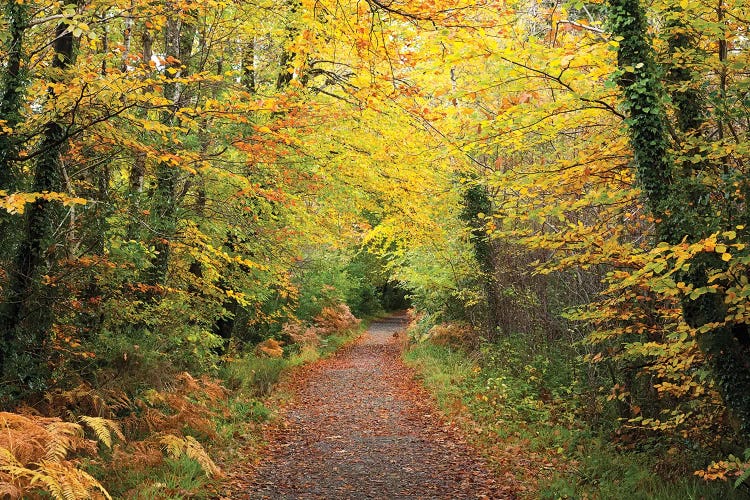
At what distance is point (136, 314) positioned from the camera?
26.9 feet

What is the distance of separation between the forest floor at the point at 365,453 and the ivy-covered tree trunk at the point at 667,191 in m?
2.91

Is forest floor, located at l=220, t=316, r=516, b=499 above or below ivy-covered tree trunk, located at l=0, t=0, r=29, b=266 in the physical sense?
below

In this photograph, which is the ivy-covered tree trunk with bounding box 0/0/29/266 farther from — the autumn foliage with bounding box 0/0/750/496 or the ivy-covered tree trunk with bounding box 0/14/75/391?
the ivy-covered tree trunk with bounding box 0/14/75/391

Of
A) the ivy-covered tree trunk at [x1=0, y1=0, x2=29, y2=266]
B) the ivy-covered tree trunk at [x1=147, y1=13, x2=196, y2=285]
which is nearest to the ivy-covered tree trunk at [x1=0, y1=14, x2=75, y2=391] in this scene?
the ivy-covered tree trunk at [x1=0, y1=0, x2=29, y2=266]

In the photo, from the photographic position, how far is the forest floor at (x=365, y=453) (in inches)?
257

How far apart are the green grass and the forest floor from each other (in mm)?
530

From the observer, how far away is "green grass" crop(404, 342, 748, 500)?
18.7 ft

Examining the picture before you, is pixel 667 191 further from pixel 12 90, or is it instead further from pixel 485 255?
pixel 485 255

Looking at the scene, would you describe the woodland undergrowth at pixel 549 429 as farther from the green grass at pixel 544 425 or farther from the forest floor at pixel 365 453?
the forest floor at pixel 365 453

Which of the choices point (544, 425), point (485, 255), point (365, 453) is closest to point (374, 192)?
point (485, 255)

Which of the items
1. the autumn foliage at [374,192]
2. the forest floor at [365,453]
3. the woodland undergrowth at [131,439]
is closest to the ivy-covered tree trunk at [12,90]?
the autumn foliage at [374,192]

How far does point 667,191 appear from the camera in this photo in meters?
4.93

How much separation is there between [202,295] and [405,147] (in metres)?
5.92

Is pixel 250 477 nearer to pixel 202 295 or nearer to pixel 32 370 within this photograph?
pixel 32 370
